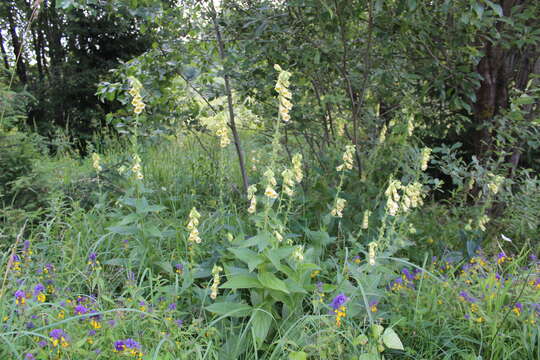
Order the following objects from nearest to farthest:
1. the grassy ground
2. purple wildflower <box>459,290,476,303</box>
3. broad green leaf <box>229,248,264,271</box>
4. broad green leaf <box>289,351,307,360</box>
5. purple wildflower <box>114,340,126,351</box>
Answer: purple wildflower <box>114,340,126,351</box> < broad green leaf <box>289,351,307,360</box> < the grassy ground < broad green leaf <box>229,248,264,271</box> < purple wildflower <box>459,290,476,303</box>

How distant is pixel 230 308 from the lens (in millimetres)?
1838

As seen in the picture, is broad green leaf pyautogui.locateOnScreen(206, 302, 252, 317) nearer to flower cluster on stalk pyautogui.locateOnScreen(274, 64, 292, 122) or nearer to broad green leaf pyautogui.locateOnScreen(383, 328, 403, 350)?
broad green leaf pyautogui.locateOnScreen(383, 328, 403, 350)

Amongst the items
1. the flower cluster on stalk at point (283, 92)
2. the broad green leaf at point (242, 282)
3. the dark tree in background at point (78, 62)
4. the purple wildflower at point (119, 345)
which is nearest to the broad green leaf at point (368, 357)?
the broad green leaf at point (242, 282)

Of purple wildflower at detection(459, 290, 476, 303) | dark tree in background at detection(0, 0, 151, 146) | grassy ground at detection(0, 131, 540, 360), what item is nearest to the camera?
grassy ground at detection(0, 131, 540, 360)

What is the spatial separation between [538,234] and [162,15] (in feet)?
10.3

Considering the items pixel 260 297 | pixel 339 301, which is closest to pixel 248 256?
pixel 260 297

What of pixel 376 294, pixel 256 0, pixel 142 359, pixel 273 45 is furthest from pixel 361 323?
pixel 256 0

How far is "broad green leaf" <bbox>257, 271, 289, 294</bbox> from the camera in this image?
1729 mm

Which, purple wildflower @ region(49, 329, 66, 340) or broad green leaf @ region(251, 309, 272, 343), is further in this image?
broad green leaf @ region(251, 309, 272, 343)

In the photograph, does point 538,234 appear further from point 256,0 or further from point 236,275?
point 256,0

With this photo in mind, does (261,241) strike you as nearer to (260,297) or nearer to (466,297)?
(260,297)

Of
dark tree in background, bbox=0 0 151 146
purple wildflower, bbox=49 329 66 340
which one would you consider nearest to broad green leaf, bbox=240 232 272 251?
purple wildflower, bbox=49 329 66 340

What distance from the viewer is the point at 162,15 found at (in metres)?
2.74

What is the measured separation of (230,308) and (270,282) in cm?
24
